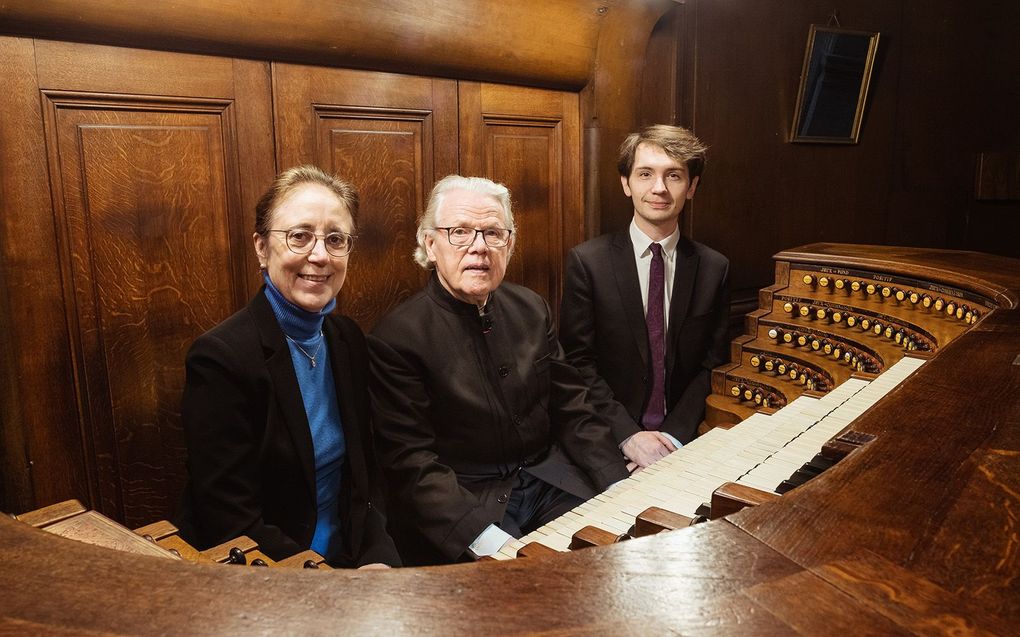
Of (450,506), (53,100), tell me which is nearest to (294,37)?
(53,100)

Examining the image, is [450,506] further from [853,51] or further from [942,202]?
[942,202]

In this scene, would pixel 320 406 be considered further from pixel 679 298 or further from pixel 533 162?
pixel 533 162

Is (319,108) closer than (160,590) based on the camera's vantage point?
No

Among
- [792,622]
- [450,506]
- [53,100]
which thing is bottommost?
[450,506]

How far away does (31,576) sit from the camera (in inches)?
33.9

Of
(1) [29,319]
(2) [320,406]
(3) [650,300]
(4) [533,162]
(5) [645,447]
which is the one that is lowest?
(5) [645,447]

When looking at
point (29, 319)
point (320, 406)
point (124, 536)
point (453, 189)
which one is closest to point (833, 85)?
point (453, 189)

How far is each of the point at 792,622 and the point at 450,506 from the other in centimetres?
145

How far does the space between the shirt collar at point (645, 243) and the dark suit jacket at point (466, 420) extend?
78cm

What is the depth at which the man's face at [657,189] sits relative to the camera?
10.5 ft

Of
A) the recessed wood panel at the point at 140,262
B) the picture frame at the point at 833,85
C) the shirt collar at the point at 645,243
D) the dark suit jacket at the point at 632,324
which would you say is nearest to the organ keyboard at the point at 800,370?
the dark suit jacket at the point at 632,324

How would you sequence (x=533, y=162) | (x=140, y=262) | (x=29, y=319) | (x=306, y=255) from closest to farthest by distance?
1. (x=306, y=255)
2. (x=29, y=319)
3. (x=140, y=262)
4. (x=533, y=162)

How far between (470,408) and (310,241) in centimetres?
67

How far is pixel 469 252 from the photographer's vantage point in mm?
2398
